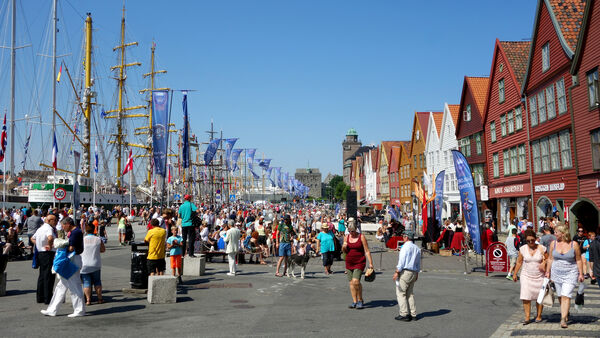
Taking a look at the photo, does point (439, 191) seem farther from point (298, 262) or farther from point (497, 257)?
point (298, 262)

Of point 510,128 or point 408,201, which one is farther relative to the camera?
point 408,201

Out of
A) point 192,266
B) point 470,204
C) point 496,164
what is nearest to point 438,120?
point 496,164

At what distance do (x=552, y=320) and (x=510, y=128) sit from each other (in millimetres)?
26098

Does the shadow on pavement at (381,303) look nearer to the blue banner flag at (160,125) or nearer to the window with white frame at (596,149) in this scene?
the window with white frame at (596,149)

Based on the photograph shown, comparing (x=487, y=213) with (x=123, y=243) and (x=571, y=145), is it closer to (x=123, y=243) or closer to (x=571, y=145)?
(x=571, y=145)

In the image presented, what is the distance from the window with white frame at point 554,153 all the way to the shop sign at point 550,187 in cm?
85

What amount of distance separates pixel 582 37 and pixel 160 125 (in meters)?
20.0

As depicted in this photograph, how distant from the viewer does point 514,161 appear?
107ft

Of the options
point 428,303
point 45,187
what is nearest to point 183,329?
point 428,303

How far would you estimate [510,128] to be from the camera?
108 ft

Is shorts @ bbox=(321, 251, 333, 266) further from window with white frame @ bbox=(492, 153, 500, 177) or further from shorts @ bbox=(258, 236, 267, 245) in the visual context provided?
window with white frame @ bbox=(492, 153, 500, 177)

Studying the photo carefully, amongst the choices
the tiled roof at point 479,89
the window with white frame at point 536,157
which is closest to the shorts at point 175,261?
the window with white frame at point 536,157

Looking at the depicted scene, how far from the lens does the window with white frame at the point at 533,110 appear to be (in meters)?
28.9

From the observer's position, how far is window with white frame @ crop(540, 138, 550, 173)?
2725cm
